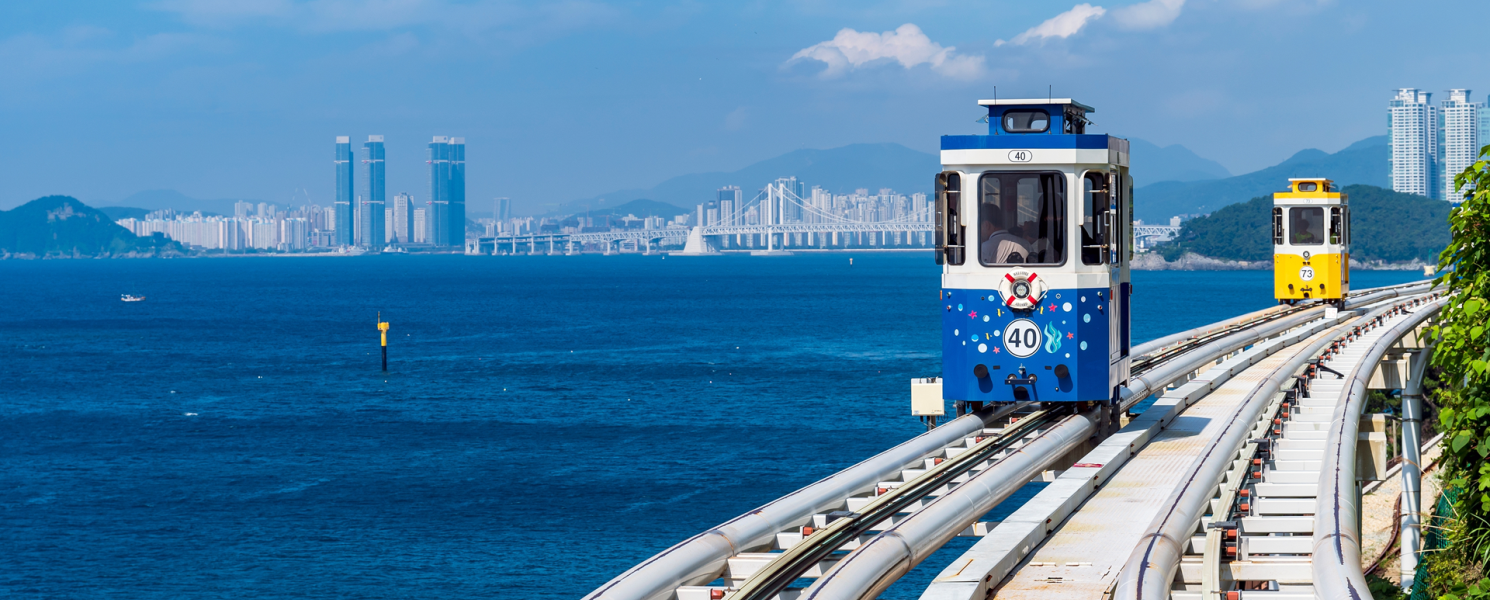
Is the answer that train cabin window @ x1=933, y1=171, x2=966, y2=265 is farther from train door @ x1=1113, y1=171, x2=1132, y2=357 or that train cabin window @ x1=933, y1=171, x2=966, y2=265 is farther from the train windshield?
train door @ x1=1113, y1=171, x2=1132, y2=357

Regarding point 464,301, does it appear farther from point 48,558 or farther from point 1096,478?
point 1096,478

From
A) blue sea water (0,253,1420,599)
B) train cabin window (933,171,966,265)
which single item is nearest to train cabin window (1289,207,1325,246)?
blue sea water (0,253,1420,599)

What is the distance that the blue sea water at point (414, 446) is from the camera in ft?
124

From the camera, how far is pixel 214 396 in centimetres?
7256

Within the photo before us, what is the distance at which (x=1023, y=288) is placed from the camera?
1530cm

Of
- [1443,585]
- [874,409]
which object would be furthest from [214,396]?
[1443,585]

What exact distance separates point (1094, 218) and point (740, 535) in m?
7.21

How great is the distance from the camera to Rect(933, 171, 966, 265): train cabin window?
15.3 meters

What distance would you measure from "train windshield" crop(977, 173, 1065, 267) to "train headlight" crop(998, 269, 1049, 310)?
18 centimetres

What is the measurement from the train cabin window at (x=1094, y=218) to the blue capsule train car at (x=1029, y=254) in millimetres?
13

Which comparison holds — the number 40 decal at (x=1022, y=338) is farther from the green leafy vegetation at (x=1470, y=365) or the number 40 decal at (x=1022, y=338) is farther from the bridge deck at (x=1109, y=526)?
the green leafy vegetation at (x=1470, y=365)

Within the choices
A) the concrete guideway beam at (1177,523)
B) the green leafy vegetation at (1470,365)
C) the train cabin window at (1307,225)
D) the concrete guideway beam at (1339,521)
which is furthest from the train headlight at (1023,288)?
the train cabin window at (1307,225)

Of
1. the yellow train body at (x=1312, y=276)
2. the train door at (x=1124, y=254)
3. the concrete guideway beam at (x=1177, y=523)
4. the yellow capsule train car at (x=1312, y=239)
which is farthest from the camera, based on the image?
the yellow train body at (x=1312, y=276)

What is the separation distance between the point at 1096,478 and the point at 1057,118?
14.2 ft
